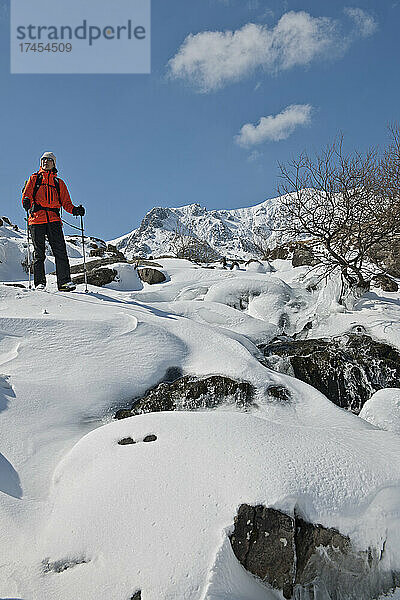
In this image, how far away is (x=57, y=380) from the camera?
451cm

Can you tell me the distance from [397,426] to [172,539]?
3088 millimetres

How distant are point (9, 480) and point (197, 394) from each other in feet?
7.24

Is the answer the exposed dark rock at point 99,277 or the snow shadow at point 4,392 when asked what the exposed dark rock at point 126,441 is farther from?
the exposed dark rock at point 99,277

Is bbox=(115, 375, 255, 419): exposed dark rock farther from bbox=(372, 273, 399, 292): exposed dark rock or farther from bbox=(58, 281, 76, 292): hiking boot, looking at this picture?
bbox=(372, 273, 399, 292): exposed dark rock

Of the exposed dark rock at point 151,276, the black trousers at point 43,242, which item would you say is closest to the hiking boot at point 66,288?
the black trousers at point 43,242

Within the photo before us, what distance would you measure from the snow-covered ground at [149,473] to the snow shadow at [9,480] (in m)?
0.01

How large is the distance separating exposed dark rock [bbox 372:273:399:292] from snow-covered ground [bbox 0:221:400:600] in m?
5.75

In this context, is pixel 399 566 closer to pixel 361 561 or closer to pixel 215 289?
pixel 361 561

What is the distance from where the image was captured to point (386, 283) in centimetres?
1000

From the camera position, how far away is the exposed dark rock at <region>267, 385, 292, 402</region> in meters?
4.69

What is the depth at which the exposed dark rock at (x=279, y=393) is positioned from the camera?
185 inches

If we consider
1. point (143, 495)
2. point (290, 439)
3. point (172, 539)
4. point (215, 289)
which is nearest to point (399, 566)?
point (290, 439)

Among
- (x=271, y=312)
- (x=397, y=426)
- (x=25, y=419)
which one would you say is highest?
(x=271, y=312)

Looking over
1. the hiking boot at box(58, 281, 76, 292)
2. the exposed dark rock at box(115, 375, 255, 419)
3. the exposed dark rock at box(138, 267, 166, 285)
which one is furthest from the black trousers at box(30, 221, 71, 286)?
the exposed dark rock at box(115, 375, 255, 419)
